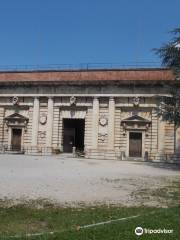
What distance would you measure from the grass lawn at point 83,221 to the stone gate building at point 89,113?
85.4 feet

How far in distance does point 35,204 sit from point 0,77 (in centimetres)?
3333

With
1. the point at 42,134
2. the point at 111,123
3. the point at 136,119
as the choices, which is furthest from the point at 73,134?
the point at 136,119

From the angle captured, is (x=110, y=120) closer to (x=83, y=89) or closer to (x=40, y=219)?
(x=83, y=89)

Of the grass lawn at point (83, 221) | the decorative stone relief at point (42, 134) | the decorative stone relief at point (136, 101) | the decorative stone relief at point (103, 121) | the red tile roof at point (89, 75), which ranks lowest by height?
the grass lawn at point (83, 221)

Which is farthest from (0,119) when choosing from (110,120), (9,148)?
(110,120)

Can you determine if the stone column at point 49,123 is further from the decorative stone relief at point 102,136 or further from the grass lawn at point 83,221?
the grass lawn at point 83,221

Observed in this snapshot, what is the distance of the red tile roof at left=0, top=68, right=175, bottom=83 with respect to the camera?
3738 centimetres

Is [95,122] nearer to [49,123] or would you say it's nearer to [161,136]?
[49,123]

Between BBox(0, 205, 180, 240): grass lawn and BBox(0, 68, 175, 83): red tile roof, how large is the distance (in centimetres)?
2738

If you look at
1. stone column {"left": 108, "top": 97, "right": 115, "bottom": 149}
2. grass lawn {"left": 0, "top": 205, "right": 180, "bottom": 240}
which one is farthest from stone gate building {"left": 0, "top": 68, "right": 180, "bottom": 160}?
grass lawn {"left": 0, "top": 205, "right": 180, "bottom": 240}

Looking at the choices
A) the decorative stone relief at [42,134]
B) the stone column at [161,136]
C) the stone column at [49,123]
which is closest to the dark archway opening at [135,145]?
the stone column at [161,136]

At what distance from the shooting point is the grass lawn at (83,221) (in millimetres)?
7203

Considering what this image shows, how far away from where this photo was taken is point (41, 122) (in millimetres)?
39688

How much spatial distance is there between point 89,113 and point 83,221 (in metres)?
30.0
